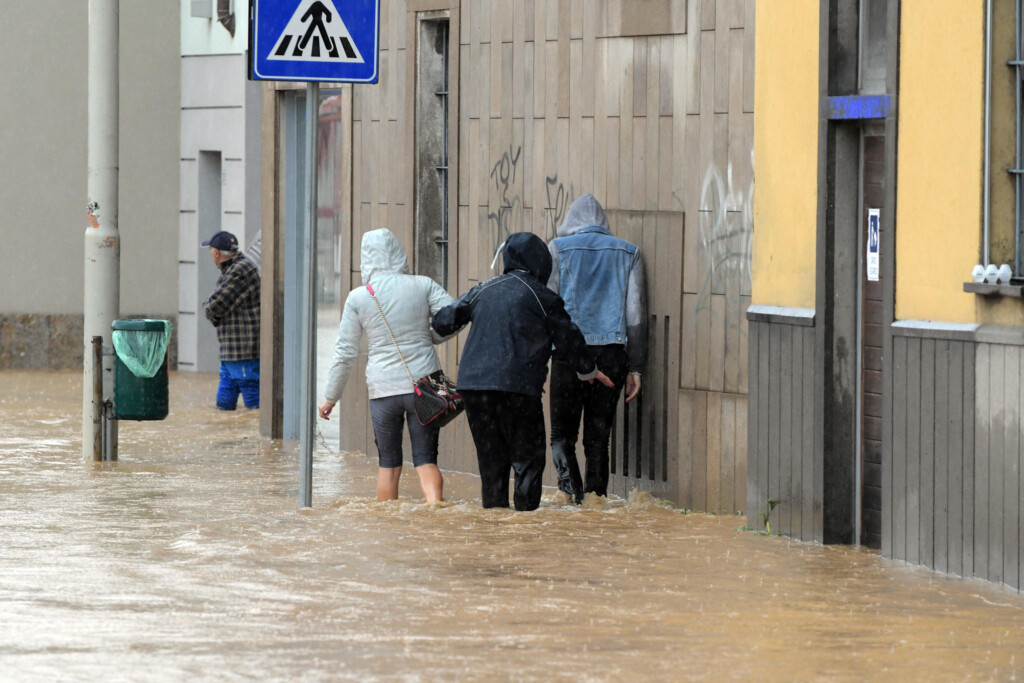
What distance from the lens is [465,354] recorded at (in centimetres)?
1016

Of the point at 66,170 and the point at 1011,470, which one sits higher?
the point at 66,170

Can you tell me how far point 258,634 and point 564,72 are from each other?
235 inches

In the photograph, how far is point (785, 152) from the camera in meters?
9.85

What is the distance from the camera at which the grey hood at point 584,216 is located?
11.2 m

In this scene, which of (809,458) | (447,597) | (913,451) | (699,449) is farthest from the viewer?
(699,449)

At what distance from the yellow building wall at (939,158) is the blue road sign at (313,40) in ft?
8.57

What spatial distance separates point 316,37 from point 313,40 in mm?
23

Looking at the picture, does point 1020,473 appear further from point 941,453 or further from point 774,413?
point 774,413

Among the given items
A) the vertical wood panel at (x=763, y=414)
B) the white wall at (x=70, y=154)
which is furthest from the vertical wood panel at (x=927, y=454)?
the white wall at (x=70, y=154)

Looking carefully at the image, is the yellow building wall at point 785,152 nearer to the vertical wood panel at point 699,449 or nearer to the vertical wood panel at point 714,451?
the vertical wood panel at point 714,451

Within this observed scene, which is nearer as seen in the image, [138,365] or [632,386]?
[632,386]

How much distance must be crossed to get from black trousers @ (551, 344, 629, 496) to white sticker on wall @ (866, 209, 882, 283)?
2.11m

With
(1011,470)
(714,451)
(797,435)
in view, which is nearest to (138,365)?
(714,451)

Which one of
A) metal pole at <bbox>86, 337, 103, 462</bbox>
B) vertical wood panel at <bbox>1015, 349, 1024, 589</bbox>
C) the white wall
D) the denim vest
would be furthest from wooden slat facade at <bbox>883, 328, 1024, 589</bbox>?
the white wall
